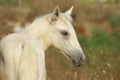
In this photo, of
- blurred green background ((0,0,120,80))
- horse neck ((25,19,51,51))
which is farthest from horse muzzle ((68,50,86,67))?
blurred green background ((0,0,120,80))

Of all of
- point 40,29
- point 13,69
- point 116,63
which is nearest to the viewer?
point 13,69

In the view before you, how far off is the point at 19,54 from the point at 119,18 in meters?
23.2

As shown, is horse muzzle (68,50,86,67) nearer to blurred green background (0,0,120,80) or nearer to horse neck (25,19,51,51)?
horse neck (25,19,51,51)

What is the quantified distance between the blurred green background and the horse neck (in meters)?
2.22

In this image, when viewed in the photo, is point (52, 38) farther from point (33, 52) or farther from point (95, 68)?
point (95, 68)

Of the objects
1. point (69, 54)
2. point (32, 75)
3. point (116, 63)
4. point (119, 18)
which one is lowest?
point (32, 75)

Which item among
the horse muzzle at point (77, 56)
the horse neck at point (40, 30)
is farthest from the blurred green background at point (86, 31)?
the horse neck at point (40, 30)

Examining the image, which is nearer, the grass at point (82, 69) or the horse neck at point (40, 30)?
the horse neck at point (40, 30)

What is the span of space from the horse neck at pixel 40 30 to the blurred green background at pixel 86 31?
2.22 m

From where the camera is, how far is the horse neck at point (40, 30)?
796 cm

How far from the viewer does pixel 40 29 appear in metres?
8.01

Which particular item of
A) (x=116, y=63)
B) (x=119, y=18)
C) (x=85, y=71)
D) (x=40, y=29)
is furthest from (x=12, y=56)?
(x=119, y=18)

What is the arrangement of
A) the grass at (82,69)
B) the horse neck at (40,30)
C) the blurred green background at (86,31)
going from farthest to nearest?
1. the blurred green background at (86,31)
2. the grass at (82,69)
3. the horse neck at (40,30)

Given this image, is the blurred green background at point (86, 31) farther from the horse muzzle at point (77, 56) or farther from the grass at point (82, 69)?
the horse muzzle at point (77, 56)
